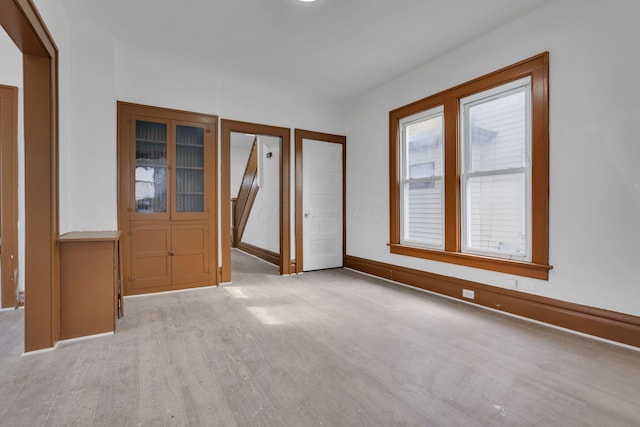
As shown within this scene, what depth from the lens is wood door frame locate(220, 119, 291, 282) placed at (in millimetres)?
4508

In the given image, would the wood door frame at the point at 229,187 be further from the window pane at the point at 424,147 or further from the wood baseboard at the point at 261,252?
the window pane at the point at 424,147

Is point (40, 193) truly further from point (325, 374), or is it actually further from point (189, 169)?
point (325, 374)

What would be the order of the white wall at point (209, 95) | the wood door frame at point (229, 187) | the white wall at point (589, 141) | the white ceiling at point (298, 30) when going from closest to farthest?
the white wall at point (589, 141), the white ceiling at point (298, 30), the white wall at point (209, 95), the wood door frame at point (229, 187)

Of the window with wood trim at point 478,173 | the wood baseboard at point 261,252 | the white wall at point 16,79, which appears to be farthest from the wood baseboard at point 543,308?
the white wall at point 16,79

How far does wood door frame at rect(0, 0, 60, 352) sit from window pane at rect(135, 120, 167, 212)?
61.4 inches

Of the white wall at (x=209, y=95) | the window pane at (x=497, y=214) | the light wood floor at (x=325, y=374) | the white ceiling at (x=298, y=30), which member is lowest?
the light wood floor at (x=325, y=374)

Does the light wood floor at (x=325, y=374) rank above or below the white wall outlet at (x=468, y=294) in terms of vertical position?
below

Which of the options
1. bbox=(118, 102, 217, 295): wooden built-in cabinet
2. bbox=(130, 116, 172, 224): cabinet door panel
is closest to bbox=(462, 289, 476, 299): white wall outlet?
bbox=(118, 102, 217, 295): wooden built-in cabinet

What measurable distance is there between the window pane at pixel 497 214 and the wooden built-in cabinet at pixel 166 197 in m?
3.33

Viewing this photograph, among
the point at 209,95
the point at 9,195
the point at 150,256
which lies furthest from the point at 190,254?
the point at 209,95

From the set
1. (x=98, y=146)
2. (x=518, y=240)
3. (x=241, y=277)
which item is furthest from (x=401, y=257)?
(x=98, y=146)

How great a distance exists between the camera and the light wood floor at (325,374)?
1.68m

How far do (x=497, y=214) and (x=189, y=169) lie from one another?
3819 mm

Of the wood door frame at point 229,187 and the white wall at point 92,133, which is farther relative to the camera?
the wood door frame at point 229,187
